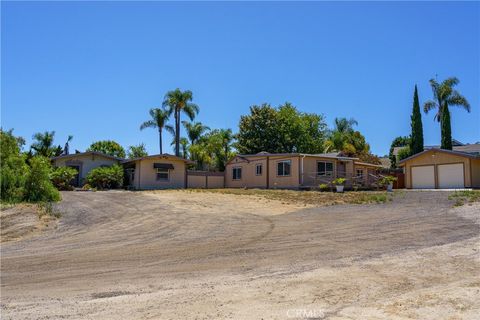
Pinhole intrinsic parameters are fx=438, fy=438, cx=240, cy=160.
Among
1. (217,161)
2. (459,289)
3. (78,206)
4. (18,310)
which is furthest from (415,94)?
(18,310)

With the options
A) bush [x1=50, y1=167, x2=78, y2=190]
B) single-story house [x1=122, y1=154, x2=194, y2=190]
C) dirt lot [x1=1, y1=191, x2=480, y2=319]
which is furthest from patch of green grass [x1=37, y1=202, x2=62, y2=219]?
single-story house [x1=122, y1=154, x2=194, y2=190]

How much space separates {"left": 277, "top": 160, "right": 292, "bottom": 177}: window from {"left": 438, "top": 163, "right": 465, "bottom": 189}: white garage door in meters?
11.5

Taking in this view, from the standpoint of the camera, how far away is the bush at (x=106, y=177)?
34188mm

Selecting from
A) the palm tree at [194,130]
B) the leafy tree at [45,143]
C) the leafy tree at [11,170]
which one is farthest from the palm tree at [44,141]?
the leafy tree at [11,170]

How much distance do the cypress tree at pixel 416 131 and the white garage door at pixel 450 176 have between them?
10.5m

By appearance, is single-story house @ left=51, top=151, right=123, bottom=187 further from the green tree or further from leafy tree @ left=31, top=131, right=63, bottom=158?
the green tree

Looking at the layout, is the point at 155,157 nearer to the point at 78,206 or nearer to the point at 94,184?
the point at 94,184

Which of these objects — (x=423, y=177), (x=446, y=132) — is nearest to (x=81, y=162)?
(x=423, y=177)

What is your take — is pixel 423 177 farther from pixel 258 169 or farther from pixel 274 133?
pixel 274 133

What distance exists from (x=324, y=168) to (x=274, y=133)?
54.1ft

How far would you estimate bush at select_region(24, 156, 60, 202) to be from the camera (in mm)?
18531

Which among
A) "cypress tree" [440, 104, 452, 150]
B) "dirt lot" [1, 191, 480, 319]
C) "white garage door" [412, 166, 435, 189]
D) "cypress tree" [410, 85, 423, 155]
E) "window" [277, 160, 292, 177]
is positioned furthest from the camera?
"cypress tree" [410, 85, 423, 155]

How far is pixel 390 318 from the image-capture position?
540 centimetres

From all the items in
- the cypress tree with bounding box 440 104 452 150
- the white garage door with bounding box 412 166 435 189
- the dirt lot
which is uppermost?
the cypress tree with bounding box 440 104 452 150
